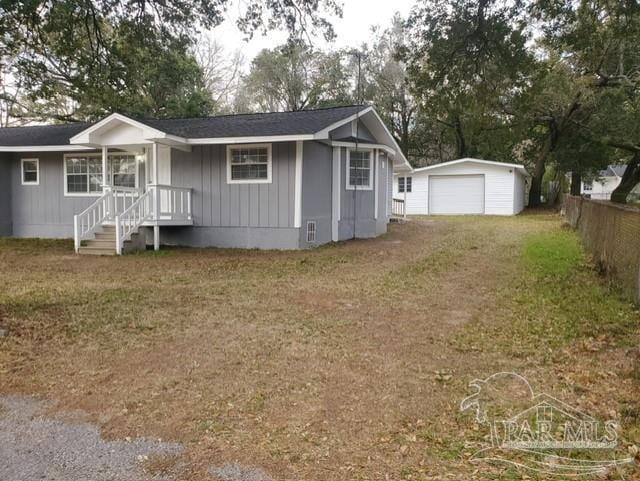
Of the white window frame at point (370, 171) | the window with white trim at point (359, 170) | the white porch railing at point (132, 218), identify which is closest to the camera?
the white porch railing at point (132, 218)

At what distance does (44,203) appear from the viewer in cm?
1378

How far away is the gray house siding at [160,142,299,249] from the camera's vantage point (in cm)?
1116

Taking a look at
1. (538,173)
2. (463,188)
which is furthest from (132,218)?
(538,173)

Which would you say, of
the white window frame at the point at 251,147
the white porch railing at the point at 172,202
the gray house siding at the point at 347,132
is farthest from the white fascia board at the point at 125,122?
the gray house siding at the point at 347,132

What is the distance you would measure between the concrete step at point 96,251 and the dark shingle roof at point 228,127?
3.04 metres

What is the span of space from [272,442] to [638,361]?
2991mm

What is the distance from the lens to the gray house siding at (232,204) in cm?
1116

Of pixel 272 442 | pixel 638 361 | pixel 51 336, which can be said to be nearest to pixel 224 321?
pixel 51 336

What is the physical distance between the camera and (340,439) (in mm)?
2682

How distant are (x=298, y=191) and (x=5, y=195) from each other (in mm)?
9207

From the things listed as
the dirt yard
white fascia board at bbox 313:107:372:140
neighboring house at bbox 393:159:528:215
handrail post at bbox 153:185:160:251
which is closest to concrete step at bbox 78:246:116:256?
handrail post at bbox 153:185:160:251

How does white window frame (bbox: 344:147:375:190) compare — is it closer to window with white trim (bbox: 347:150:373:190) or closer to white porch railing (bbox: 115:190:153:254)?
window with white trim (bbox: 347:150:373:190)

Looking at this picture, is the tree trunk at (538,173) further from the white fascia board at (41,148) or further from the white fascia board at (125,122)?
the white fascia board at (41,148)

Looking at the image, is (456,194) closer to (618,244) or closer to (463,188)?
(463,188)
